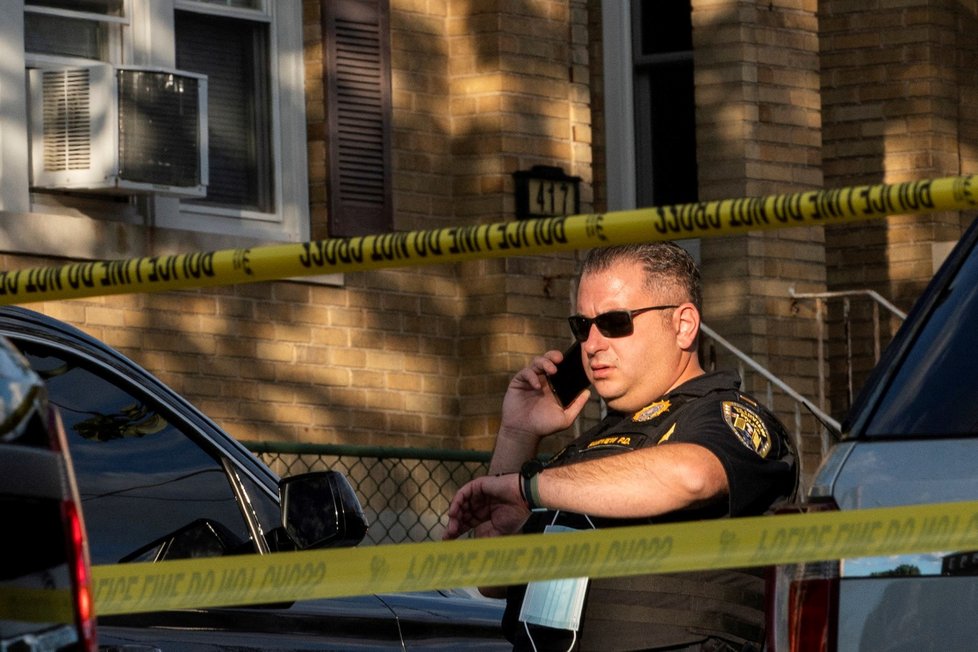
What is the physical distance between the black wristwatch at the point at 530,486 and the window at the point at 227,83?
6280 millimetres

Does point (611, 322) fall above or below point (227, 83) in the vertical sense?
below

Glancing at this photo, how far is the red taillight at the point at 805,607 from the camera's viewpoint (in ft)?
11.1

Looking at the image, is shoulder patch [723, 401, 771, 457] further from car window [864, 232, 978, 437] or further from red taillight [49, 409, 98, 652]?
red taillight [49, 409, 98, 652]

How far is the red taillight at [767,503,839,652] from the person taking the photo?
339 cm

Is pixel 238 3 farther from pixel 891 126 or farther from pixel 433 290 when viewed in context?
pixel 891 126

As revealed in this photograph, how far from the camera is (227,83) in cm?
1075

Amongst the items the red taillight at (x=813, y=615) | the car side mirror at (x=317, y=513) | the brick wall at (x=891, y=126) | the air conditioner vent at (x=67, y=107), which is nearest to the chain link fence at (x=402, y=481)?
the air conditioner vent at (x=67, y=107)

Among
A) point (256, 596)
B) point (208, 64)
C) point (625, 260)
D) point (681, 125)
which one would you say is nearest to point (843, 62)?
point (681, 125)

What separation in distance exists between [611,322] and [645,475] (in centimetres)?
40

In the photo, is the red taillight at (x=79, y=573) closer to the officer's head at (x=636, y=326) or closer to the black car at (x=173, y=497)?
the black car at (x=173, y=497)

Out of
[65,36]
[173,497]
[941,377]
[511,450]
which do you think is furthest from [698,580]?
[65,36]

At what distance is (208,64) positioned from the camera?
10.7 meters

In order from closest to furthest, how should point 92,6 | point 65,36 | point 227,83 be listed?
point 65,36, point 92,6, point 227,83

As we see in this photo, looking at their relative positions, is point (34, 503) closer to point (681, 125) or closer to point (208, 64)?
point (208, 64)
